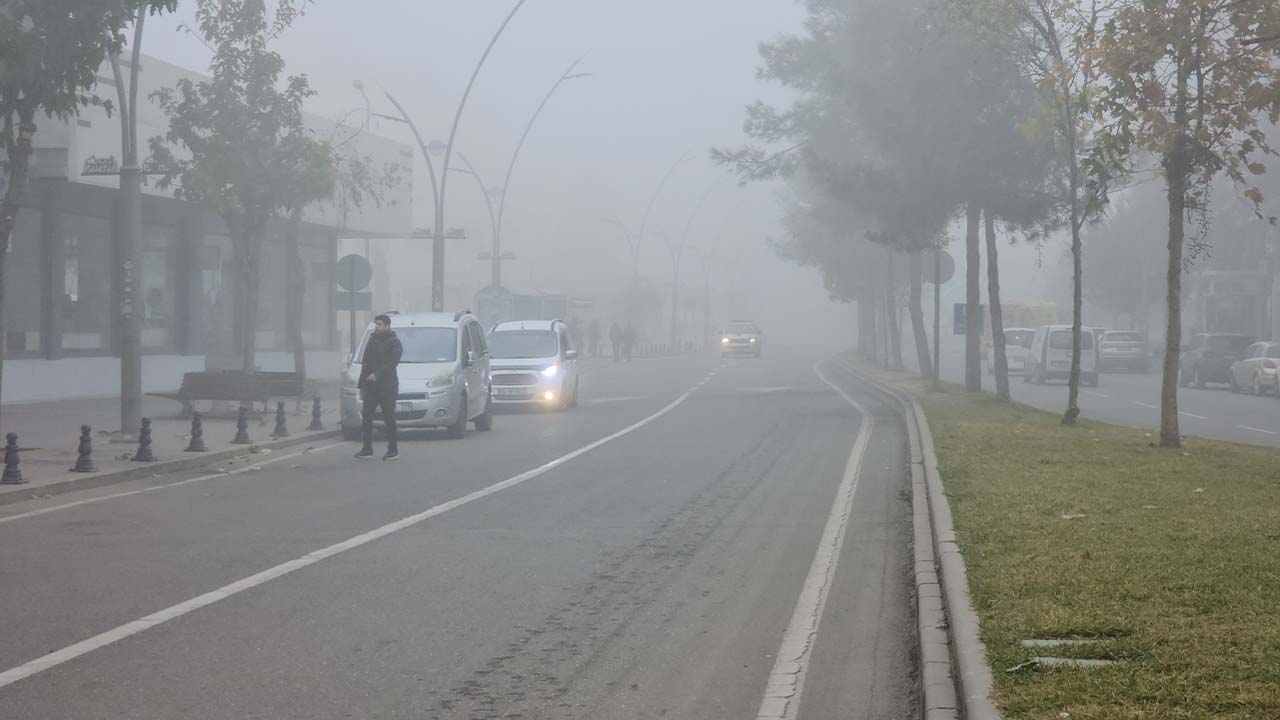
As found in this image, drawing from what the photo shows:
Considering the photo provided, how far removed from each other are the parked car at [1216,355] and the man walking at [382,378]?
3560cm

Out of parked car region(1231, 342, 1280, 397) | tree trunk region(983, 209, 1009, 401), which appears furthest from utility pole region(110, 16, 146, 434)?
parked car region(1231, 342, 1280, 397)

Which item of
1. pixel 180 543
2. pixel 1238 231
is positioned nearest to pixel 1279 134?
pixel 1238 231

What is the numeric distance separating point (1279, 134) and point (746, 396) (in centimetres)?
3381

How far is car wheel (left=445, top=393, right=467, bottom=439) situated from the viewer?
76.9ft

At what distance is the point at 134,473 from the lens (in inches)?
679

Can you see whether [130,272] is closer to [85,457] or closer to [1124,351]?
[85,457]

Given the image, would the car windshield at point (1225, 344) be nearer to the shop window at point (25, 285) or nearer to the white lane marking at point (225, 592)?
the shop window at point (25, 285)

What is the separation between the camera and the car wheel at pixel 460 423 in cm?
2345

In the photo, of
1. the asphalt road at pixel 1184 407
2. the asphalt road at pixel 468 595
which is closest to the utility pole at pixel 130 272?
the asphalt road at pixel 468 595

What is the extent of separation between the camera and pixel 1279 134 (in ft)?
198

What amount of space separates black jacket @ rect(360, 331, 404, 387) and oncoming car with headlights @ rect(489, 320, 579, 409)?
10346 mm

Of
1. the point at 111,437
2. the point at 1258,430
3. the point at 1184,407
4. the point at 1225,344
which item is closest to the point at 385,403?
the point at 111,437

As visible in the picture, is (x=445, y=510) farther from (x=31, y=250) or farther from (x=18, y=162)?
(x=31, y=250)

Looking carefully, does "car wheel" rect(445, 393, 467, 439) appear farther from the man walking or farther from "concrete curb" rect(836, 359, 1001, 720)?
"concrete curb" rect(836, 359, 1001, 720)
